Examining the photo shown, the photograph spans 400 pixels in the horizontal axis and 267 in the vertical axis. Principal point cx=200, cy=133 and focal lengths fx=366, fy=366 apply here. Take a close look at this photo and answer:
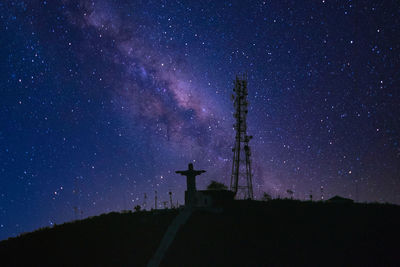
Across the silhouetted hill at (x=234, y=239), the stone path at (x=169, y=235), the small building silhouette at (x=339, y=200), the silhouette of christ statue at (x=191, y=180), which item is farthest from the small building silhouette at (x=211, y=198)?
the small building silhouette at (x=339, y=200)

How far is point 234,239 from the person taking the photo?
80.9ft

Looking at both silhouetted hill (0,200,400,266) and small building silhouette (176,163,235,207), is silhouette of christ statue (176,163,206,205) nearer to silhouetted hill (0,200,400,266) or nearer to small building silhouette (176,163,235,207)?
small building silhouette (176,163,235,207)

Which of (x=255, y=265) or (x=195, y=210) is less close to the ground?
(x=195, y=210)

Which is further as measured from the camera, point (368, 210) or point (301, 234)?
point (368, 210)

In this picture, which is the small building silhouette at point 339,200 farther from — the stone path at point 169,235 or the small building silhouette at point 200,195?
the stone path at point 169,235

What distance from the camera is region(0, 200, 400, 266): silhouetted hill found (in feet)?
74.8

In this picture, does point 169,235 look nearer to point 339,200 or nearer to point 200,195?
point 200,195

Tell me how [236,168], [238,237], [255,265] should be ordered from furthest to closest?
1. [236,168]
2. [238,237]
3. [255,265]

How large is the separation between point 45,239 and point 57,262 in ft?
17.0

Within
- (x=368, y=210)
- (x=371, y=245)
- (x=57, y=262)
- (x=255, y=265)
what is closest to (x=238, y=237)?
(x=255, y=265)

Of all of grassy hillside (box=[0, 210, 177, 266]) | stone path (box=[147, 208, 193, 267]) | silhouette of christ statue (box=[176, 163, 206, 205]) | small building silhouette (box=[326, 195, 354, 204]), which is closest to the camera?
stone path (box=[147, 208, 193, 267])

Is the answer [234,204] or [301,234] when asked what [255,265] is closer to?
[301,234]

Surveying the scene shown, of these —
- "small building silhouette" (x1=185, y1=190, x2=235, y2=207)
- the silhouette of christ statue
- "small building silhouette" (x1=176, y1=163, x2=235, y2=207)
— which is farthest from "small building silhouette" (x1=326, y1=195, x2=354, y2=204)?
the silhouette of christ statue

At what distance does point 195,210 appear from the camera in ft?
96.6
